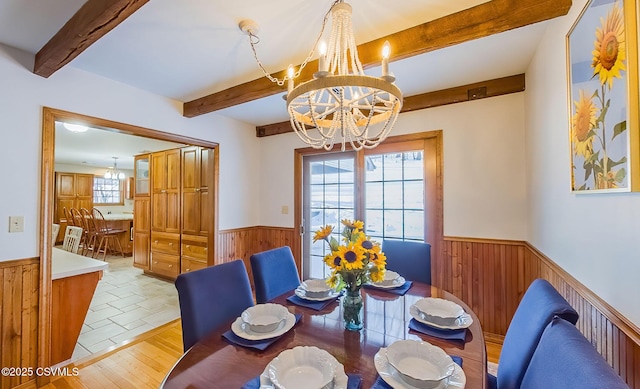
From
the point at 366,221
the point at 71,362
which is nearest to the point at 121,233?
the point at 71,362

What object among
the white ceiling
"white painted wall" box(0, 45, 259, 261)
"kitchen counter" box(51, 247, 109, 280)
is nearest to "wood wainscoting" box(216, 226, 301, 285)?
"kitchen counter" box(51, 247, 109, 280)

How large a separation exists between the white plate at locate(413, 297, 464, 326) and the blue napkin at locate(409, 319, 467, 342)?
49mm

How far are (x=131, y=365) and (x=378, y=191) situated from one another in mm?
2687

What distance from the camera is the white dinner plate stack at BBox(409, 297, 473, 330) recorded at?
3.95ft

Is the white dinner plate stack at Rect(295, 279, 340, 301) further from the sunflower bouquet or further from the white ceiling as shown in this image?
the white ceiling

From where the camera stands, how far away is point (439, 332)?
1161 millimetres

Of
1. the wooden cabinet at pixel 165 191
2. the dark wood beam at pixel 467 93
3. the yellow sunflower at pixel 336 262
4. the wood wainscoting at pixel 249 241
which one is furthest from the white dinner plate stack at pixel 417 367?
the wooden cabinet at pixel 165 191

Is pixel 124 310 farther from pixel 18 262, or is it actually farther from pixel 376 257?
pixel 376 257

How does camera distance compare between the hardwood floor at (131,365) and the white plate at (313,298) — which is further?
the hardwood floor at (131,365)

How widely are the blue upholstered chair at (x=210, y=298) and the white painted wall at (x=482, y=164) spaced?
199 centimetres

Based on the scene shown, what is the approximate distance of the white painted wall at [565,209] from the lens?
0.93 m

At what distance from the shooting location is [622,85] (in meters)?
0.89

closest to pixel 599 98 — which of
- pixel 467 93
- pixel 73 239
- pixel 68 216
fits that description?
pixel 467 93

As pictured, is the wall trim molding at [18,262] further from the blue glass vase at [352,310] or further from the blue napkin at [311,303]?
the blue glass vase at [352,310]
